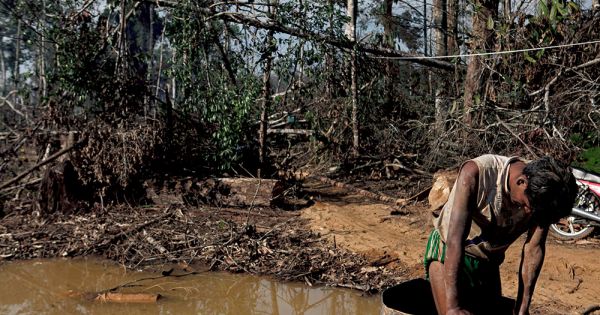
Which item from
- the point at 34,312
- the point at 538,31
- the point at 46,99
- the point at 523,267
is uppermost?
the point at 538,31

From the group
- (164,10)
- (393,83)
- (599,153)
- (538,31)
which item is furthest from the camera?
(393,83)

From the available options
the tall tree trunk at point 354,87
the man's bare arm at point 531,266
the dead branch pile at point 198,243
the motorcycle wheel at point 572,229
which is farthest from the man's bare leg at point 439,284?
the tall tree trunk at point 354,87

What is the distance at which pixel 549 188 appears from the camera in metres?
2.44

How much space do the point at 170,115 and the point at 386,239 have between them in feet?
12.4

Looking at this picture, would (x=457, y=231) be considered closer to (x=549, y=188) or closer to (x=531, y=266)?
(x=549, y=188)

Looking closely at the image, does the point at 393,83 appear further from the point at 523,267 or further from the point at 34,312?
the point at 523,267

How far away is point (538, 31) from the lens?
8.38 metres

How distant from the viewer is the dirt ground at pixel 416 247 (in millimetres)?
5164

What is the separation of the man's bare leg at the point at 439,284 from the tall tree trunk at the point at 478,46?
6367 mm

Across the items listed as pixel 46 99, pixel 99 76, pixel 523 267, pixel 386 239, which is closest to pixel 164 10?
pixel 99 76

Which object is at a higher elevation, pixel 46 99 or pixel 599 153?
pixel 46 99

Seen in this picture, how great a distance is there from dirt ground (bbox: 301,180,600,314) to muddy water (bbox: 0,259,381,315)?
100 centimetres

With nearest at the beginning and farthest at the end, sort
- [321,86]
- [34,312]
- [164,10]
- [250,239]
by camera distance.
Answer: [34,312], [250,239], [164,10], [321,86]

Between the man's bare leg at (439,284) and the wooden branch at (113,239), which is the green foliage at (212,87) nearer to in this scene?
the wooden branch at (113,239)
